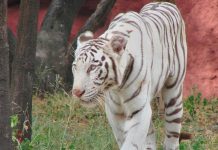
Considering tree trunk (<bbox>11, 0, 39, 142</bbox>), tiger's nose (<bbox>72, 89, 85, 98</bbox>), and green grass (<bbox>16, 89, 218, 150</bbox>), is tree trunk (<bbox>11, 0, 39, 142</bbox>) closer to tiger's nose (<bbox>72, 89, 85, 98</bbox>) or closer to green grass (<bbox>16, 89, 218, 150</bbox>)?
green grass (<bbox>16, 89, 218, 150</bbox>)

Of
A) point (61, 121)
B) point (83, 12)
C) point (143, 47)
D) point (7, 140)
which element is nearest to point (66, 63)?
point (61, 121)

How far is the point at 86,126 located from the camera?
7301mm

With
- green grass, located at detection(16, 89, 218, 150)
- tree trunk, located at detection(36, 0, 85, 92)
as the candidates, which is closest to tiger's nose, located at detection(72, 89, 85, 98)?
green grass, located at detection(16, 89, 218, 150)

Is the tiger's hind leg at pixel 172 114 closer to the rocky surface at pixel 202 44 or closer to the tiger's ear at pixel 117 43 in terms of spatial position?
the tiger's ear at pixel 117 43

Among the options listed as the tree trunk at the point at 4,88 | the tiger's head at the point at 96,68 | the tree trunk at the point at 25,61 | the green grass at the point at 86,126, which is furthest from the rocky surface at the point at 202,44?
the tree trunk at the point at 4,88

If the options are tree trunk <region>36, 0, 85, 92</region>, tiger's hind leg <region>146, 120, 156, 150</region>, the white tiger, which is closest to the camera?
the white tiger

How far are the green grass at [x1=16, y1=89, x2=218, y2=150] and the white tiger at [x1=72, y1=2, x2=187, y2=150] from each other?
18.7 inches

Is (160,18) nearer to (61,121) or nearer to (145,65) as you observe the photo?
(145,65)

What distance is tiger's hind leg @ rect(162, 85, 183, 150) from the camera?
5.68 m

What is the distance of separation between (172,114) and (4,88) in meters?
2.02

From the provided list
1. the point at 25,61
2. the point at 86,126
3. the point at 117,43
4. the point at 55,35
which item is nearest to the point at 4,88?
the point at 117,43

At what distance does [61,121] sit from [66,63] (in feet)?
5.87

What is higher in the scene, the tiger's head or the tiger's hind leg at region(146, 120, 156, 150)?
the tiger's head

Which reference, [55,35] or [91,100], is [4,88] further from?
[55,35]
